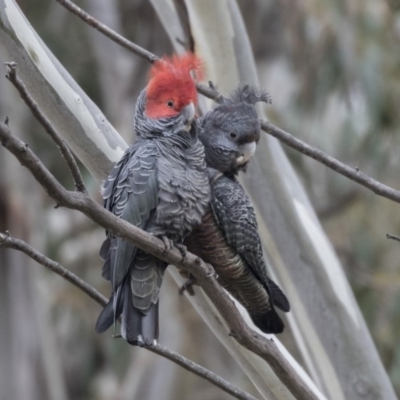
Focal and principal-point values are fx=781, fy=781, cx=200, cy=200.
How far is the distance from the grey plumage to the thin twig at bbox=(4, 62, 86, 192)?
0.44 metres

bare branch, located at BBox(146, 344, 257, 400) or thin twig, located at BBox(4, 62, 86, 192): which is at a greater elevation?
thin twig, located at BBox(4, 62, 86, 192)

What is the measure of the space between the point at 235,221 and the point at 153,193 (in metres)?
0.33

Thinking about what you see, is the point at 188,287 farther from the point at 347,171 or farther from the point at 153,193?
the point at 347,171

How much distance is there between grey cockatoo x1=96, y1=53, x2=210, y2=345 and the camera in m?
2.31

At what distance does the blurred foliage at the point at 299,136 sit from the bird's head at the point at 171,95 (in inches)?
137

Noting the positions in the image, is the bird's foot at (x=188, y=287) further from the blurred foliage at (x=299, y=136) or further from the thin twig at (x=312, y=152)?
the blurred foliage at (x=299, y=136)

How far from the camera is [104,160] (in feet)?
8.87

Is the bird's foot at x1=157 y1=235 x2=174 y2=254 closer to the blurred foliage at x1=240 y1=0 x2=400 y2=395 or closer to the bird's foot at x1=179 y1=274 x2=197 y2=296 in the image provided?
the bird's foot at x1=179 y1=274 x2=197 y2=296

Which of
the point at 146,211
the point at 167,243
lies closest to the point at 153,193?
the point at 146,211

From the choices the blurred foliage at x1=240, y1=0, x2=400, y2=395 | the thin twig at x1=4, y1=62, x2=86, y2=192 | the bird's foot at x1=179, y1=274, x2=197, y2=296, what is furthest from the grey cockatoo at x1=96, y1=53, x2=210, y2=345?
the blurred foliage at x1=240, y1=0, x2=400, y2=395

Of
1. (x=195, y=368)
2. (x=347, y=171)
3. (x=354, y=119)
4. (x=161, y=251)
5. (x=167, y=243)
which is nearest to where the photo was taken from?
(x=161, y=251)

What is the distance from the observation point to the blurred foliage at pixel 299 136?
662cm

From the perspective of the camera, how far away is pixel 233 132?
2.69m

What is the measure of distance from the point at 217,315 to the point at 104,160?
2.19 ft
